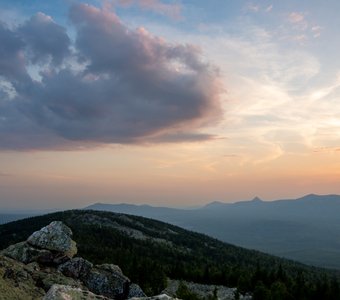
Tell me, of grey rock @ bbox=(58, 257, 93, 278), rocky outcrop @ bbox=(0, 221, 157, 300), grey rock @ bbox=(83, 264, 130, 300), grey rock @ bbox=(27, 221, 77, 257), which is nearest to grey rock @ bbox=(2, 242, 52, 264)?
rocky outcrop @ bbox=(0, 221, 157, 300)

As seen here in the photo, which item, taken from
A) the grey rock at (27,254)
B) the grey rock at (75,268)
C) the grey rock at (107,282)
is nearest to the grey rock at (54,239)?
the grey rock at (27,254)

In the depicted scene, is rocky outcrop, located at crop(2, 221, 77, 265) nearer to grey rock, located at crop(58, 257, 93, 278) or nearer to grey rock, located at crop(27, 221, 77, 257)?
grey rock, located at crop(27, 221, 77, 257)

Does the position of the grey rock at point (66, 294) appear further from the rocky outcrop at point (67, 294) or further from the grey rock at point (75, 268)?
the grey rock at point (75, 268)

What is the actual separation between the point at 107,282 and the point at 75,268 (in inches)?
148

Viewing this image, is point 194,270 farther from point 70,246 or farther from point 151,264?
point 70,246

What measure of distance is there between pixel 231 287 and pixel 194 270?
15.4 metres

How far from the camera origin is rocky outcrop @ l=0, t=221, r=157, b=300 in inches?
1122

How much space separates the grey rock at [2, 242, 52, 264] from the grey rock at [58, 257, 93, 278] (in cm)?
182

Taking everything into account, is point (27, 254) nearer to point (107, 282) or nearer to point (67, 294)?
point (107, 282)

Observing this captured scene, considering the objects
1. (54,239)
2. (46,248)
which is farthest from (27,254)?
(54,239)

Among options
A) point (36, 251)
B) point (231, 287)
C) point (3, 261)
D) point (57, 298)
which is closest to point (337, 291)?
point (231, 287)

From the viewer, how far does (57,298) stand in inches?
459

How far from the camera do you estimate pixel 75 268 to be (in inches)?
1501

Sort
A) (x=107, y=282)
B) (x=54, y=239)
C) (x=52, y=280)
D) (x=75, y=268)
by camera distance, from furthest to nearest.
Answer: (x=54, y=239) → (x=107, y=282) → (x=75, y=268) → (x=52, y=280)
